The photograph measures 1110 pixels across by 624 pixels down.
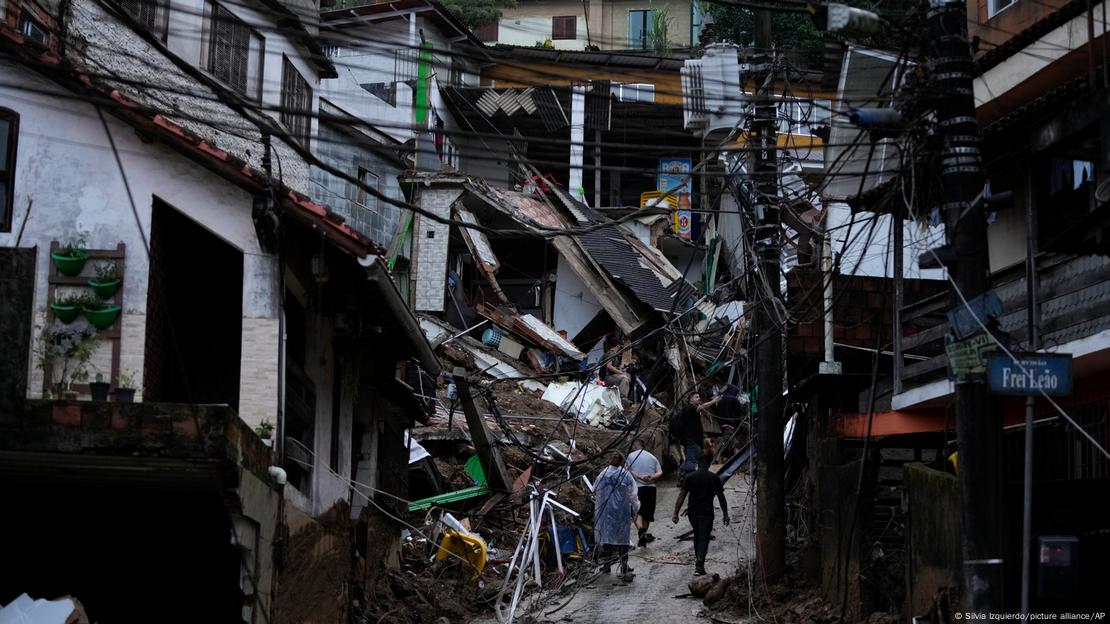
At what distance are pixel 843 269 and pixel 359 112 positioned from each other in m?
20.3

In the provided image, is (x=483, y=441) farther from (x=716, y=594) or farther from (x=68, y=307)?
(x=68, y=307)

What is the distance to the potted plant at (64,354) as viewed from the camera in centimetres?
1212

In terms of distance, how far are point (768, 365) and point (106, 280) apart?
8492 millimetres

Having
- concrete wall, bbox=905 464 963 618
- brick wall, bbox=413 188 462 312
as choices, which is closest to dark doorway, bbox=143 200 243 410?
concrete wall, bbox=905 464 963 618

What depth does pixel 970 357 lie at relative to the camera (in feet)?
30.7

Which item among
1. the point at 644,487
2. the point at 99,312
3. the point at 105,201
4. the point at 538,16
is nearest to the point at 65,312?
the point at 99,312

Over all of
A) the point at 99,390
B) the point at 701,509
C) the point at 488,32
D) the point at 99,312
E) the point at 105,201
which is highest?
the point at 488,32

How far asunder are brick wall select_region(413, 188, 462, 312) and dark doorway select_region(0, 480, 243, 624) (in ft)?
65.4

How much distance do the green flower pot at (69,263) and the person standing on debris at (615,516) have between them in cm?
881

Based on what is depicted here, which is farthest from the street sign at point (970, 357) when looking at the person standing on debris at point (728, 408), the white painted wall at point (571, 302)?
the white painted wall at point (571, 302)

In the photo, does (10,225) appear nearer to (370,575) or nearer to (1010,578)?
(370,575)

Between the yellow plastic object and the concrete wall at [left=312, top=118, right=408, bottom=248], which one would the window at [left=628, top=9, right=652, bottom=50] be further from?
the yellow plastic object

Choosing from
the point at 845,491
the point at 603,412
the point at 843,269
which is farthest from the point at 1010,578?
the point at 603,412

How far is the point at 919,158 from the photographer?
10.5 metres
